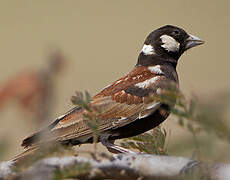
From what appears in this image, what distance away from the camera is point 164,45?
15.3ft

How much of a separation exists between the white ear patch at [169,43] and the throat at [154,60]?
3.9 inches

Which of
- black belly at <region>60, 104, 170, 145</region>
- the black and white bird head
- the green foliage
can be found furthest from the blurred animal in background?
the black and white bird head

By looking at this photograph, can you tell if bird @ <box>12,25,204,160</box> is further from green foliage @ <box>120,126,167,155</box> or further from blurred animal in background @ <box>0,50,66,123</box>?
blurred animal in background @ <box>0,50,66,123</box>

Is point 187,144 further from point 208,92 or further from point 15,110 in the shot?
point 15,110

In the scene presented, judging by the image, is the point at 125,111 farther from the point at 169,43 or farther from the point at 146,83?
the point at 169,43

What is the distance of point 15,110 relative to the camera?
1.27 m

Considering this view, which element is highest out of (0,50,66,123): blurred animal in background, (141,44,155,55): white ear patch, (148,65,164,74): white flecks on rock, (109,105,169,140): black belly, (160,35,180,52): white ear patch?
(0,50,66,123): blurred animal in background

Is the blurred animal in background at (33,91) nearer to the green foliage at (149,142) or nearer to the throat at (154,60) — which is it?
the green foliage at (149,142)

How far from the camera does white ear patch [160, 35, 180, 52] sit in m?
4.64

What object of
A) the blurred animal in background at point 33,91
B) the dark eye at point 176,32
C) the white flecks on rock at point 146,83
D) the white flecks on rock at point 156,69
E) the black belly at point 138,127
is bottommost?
the black belly at point 138,127

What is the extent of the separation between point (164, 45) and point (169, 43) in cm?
6

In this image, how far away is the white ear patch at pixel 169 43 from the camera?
464cm

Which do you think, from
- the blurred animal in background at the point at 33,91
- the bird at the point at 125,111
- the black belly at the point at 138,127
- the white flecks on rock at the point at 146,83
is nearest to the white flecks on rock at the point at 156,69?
the bird at the point at 125,111

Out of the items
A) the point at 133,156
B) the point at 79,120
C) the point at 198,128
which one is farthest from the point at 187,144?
the point at 79,120
